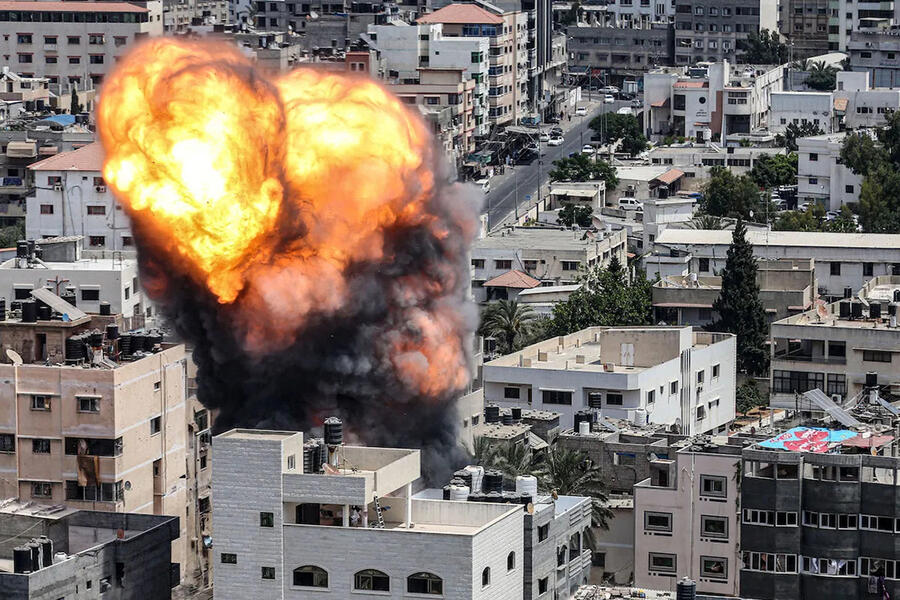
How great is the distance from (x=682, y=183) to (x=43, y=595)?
106 m

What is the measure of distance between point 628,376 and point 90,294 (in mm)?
20839

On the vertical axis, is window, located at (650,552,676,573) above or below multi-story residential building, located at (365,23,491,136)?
below

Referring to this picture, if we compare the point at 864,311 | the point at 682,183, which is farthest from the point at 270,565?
the point at 682,183

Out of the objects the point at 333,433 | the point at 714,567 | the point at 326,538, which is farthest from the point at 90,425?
the point at 714,567

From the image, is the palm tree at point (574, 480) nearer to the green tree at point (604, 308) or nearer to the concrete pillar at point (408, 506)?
the concrete pillar at point (408, 506)

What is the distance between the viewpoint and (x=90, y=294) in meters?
114

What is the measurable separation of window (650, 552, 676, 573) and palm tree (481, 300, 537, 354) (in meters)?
33.9

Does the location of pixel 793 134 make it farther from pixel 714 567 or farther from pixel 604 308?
pixel 714 567

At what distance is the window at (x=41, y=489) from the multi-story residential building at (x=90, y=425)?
28mm

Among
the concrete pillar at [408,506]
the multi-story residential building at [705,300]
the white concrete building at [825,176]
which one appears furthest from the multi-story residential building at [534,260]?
the concrete pillar at [408,506]

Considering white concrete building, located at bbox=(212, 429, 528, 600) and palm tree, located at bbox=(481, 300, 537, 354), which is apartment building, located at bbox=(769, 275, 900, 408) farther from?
white concrete building, located at bbox=(212, 429, 528, 600)

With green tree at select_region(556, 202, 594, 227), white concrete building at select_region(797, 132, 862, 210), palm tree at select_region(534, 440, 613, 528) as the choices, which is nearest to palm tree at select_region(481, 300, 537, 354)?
palm tree at select_region(534, 440, 613, 528)

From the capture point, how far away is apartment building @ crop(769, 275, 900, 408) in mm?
108375

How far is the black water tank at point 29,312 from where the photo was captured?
90875 millimetres
